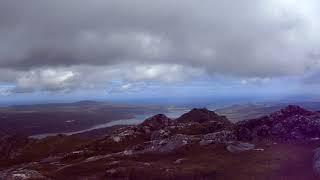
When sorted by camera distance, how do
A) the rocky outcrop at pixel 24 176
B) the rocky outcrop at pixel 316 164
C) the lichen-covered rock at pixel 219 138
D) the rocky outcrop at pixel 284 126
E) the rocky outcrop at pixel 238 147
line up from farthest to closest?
1. the lichen-covered rock at pixel 219 138
2. the rocky outcrop at pixel 284 126
3. the rocky outcrop at pixel 238 147
4. the rocky outcrop at pixel 24 176
5. the rocky outcrop at pixel 316 164

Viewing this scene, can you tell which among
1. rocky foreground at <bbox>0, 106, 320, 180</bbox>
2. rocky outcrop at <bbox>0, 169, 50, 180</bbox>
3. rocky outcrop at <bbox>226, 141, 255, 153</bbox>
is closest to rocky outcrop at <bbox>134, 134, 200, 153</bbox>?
rocky foreground at <bbox>0, 106, 320, 180</bbox>

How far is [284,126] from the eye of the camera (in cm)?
14362

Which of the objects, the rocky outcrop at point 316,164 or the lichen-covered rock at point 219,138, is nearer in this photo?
the rocky outcrop at point 316,164

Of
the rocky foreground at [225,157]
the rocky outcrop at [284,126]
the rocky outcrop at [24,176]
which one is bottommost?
the rocky outcrop at [24,176]

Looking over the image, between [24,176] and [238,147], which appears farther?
[238,147]

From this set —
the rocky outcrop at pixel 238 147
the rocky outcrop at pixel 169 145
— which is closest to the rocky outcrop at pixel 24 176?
the rocky outcrop at pixel 169 145

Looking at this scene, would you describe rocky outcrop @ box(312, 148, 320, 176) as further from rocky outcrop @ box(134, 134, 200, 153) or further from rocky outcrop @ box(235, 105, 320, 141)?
rocky outcrop @ box(134, 134, 200, 153)

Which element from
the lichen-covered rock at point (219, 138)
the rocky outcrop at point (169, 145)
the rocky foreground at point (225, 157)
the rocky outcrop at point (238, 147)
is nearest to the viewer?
the rocky foreground at point (225, 157)

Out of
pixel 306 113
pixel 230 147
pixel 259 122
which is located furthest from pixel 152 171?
pixel 306 113

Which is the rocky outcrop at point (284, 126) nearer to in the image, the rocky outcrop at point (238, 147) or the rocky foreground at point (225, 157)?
the rocky foreground at point (225, 157)

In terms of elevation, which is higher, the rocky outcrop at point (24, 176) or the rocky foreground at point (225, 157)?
the rocky foreground at point (225, 157)

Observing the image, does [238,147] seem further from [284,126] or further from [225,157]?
[284,126]

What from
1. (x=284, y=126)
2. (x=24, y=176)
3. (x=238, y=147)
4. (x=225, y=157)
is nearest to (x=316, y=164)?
(x=225, y=157)

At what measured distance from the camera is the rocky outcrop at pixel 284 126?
135750 mm
